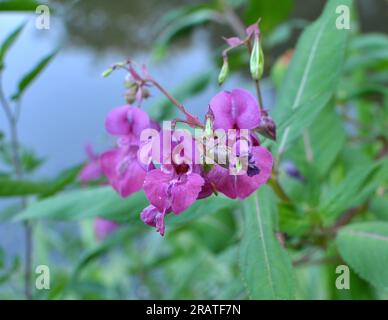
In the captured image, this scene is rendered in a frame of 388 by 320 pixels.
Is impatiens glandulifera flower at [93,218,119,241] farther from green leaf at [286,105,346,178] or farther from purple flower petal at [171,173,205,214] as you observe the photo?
purple flower petal at [171,173,205,214]

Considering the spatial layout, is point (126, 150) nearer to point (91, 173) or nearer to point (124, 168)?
point (124, 168)

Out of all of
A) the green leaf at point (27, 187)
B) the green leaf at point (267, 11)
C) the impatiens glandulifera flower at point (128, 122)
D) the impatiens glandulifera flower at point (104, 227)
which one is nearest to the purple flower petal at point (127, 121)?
the impatiens glandulifera flower at point (128, 122)

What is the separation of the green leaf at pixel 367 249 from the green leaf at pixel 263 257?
13 cm

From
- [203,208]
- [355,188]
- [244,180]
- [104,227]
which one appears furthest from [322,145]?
[104,227]

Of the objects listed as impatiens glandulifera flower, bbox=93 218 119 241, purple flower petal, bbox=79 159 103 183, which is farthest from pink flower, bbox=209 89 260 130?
impatiens glandulifera flower, bbox=93 218 119 241

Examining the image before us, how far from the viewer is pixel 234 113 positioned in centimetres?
64

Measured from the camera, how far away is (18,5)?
3.25 feet

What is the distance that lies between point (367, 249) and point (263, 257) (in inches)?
7.4

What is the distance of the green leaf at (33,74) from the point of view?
1027 millimetres

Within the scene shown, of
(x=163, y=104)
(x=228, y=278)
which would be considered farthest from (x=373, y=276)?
(x=228, y=278)

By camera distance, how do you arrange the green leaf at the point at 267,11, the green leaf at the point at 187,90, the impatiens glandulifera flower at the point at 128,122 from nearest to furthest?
the impatiens glandulifera flower at the point at 128,122
the green leaf at the point at 187,90
the green leaf at the point at 267,11

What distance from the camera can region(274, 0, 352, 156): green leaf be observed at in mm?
790

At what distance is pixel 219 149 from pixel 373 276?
0.30 metres

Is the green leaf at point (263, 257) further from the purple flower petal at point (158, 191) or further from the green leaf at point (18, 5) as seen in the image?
the green leaf at point (18, 5)
